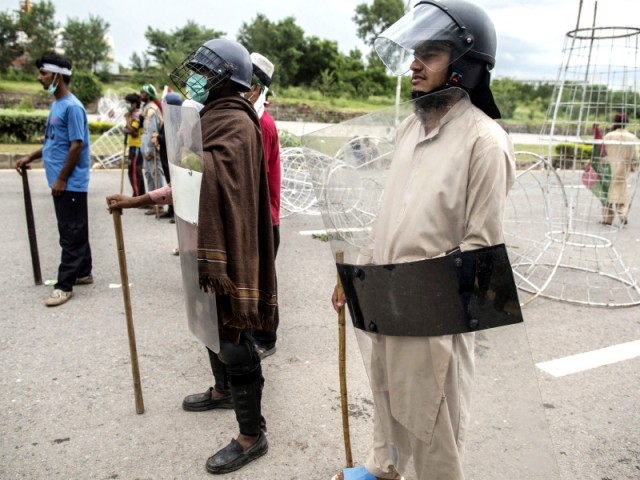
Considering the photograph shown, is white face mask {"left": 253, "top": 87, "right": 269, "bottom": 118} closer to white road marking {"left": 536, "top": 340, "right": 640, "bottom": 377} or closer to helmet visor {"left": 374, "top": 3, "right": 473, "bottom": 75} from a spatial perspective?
helmet visor {"left": 374, "top": 3, "right": 473, "bottom": 75}

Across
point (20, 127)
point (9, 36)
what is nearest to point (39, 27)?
point (9, 36)

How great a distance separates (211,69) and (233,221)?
646 mm

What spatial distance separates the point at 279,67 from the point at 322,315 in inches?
1383

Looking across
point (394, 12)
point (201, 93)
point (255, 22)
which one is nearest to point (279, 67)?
point (255, 22)

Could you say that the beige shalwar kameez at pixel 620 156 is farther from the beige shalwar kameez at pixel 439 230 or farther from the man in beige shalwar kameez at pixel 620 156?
the beige shalwar kameez at pixel 439 230

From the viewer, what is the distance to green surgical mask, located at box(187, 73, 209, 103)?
2.29 m

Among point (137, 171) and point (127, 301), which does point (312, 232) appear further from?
point (127, 301)

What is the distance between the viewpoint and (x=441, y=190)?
1.68m

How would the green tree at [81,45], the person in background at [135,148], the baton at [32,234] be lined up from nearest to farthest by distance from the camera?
the baton at [32,234] < the person in background at [135,148] < the green tree at [81,45]

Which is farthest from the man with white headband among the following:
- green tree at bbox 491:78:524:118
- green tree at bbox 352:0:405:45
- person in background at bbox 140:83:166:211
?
green tree at bbox 352:0:405:45

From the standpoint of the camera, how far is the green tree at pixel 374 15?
6166cm

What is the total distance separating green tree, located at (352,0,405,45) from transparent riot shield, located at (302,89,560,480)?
64162 mm

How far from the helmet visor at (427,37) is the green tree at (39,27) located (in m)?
44.0

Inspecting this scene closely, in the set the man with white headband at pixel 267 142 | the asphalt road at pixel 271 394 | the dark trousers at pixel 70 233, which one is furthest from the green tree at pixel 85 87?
the man with white headband at pixel 267 142
